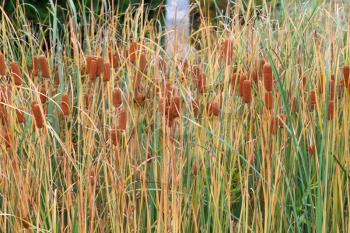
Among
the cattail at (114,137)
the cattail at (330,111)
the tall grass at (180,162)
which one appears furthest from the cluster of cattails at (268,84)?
the cattail at (114,137)

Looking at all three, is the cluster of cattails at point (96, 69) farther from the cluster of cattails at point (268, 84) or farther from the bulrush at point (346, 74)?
the bulrush at point (346, 74)

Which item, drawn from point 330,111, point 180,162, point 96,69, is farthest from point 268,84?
point 96,69

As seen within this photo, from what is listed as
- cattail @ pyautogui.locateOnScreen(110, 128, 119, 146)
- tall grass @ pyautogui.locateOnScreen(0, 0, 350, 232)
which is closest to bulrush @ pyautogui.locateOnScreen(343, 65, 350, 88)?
tall grass @ pyautogui.locateOnScreen(0, 0, 350, 232)

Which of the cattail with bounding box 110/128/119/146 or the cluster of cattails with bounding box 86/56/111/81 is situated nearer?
the cattail with bounding box 110/128/119/146

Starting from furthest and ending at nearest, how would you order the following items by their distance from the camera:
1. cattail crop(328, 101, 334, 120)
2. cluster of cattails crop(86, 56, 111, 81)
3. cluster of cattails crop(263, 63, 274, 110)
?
cluster of cattails crop(86, 56, 111, 81) < cattail crop(328, 101, 334, 120) < cluster of cattails crop(263, 63, 274, 110)

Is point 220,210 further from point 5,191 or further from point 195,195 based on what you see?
point 5,191

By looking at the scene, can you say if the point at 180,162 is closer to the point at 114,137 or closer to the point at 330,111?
the point at 114,137

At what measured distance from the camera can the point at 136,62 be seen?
2.91m

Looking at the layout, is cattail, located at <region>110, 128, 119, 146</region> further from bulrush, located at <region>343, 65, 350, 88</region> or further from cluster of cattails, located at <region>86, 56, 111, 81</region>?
bulrush, located at <region>343, 65, 350, 88</region>

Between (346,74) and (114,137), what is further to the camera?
(346,74)

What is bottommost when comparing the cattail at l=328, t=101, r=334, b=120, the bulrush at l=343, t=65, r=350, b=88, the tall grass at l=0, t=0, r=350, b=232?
the tall grass at l=0, t=0, r=350, b=232

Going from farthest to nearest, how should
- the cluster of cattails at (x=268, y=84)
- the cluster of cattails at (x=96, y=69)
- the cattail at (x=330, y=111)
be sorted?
the cluster of cattails at (x=96, y=69)
the cattail at (x=330, y=111)
the cluster of cattails at (x=268, y=84)

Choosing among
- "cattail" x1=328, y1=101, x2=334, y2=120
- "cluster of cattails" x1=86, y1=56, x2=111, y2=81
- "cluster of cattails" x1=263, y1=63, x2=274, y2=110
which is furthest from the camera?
"cluster of cattails" x1=86, y1=56, x2=111, y2=81

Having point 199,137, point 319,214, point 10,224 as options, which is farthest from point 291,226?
point 10,224
